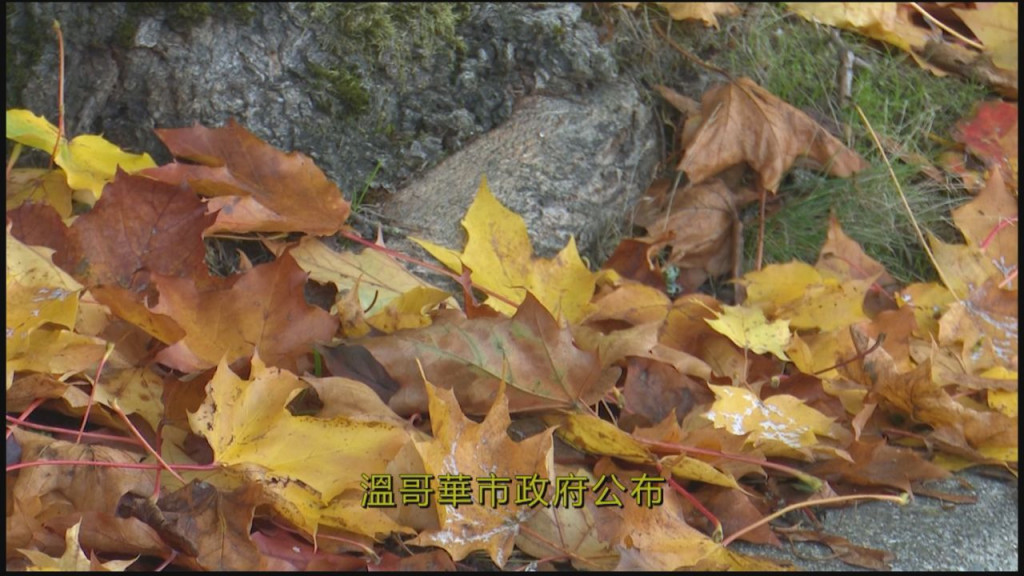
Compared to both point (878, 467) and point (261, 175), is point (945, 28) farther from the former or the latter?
point (261, 175)

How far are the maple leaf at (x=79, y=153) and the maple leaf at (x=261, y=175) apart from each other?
70 mm

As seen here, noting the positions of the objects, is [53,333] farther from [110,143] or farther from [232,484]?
[110,143]

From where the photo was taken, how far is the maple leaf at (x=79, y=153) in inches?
56.2

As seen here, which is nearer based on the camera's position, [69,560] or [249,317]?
[69,560]

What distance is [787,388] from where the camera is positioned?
1416 mm

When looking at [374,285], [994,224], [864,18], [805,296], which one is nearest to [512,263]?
[374,285]

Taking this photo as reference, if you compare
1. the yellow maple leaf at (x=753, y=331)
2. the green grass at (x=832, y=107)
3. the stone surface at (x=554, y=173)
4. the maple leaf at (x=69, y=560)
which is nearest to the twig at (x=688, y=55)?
the green grass at (x=832, y=107)

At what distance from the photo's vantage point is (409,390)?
3.96 ft

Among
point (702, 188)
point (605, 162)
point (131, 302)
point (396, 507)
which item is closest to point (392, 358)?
point (396, 507)

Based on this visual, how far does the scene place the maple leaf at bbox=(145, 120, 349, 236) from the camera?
1.43 m

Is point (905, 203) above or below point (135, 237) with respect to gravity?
below

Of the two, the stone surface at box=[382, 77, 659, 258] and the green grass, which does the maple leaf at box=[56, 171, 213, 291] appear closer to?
the stone surface at box=[382, 77, 659, 258]

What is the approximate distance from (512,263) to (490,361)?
0.98 feet

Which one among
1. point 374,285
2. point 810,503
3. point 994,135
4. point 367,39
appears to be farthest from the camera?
point 994,135
